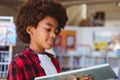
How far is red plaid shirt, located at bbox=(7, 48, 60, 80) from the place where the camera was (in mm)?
963

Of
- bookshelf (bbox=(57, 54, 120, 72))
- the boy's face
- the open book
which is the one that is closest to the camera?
the open book

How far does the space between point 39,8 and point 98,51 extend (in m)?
2.20

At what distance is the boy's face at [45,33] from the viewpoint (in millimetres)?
1046

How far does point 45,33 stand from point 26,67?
140mm

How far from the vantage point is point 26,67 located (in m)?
0.99

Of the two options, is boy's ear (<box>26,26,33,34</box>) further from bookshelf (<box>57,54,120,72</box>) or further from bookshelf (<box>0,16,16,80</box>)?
bookshelf (<box>57,54,120,72</box>)

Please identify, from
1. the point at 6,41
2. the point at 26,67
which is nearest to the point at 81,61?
the point at 6,41

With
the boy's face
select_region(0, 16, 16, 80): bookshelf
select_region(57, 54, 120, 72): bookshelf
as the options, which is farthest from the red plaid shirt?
select_region(57, 54, 120, 72): bookshelf

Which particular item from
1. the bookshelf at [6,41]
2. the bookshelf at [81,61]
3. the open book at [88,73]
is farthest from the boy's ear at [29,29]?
the bookshelf at [81,61]

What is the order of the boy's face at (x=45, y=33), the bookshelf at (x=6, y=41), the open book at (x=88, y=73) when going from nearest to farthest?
the open book at (x=88, y=73), the boy's face at (x=45, y=33), the bookshelf at (x=6, y=41)

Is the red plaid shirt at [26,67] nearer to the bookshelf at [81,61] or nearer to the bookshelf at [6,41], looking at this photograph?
the bookshelf at [6,41]

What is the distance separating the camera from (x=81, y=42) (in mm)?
3250

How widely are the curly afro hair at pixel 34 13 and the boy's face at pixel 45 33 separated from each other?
0.02m

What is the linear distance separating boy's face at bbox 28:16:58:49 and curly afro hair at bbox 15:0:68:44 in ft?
0.06
